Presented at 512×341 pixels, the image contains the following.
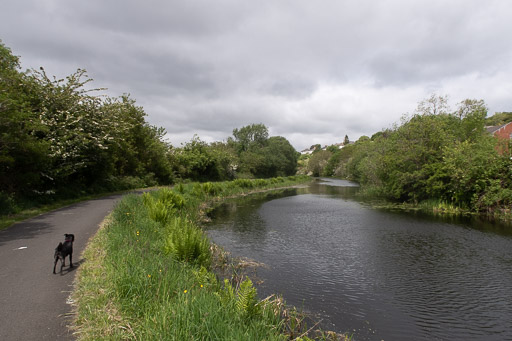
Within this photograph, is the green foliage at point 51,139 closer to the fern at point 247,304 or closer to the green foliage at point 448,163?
the fern at point 247,304

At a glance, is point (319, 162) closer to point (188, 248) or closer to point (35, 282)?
point (188, 248)

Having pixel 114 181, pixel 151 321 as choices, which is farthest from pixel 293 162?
pixel 151 321

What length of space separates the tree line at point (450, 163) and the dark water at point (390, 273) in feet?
15.3

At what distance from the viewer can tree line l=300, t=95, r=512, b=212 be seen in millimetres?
20036

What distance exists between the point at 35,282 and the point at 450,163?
24382mm

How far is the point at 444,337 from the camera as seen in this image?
6.08 metres

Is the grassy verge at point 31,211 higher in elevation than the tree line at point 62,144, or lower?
lower

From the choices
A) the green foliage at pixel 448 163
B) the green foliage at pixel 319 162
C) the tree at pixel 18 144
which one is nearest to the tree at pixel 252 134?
the green foliage at pixel 319 162

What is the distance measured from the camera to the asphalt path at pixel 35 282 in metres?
4.17

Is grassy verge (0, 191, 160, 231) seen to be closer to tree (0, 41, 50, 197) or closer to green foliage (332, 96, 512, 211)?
tree (0, 41, 50, 197)

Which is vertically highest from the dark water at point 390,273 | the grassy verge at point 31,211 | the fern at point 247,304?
the grassy verge at point 31,211

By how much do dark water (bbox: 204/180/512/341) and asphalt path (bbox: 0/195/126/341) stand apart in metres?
4.53

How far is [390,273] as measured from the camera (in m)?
9.49

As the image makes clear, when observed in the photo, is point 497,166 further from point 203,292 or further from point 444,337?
point 203,292
